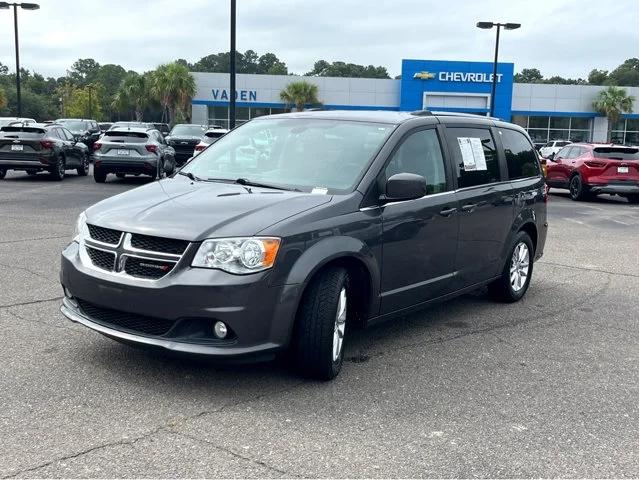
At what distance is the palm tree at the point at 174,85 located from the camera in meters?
50.8

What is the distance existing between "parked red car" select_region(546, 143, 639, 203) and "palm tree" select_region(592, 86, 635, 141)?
114 ft

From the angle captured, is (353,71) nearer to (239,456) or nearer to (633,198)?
(633,198)

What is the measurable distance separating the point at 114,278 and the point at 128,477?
1357 millimetres

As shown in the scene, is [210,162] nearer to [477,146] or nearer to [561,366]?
[477,146]

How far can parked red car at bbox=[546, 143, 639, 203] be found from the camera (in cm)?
1822

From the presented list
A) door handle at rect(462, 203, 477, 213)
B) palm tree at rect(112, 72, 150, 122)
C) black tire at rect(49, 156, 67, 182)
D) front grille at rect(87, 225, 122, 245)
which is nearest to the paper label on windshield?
door handle at rect(462, 203, 477, 213)

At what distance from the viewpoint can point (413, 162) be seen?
5441 millimetres

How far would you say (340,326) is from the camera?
4648 mm

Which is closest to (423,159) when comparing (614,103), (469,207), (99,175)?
(469,207)

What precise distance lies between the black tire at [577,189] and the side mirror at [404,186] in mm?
15300

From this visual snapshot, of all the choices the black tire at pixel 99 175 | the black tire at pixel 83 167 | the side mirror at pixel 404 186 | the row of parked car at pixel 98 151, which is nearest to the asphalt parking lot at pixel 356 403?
the side mirror at pixel 404 186

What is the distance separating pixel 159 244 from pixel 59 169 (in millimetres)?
16697

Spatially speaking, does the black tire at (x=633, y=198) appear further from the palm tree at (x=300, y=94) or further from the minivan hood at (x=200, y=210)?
the palm tree at (x=300, y=94)

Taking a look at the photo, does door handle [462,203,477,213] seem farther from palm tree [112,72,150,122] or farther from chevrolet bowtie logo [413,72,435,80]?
palm tree [112,72,150,122]
